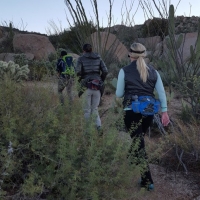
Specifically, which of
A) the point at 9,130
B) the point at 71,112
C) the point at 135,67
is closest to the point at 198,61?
the point at 135,67

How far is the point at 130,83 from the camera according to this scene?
5.05 meters

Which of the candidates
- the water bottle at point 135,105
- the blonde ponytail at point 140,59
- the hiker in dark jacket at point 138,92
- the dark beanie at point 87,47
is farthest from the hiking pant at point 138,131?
the dark beanie at point 87,47

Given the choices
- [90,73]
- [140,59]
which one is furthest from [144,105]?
[90,73]

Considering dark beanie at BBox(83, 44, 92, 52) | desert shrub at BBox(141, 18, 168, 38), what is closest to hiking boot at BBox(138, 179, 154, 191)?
dark beanie at BBox(83, 44, 92, 52)

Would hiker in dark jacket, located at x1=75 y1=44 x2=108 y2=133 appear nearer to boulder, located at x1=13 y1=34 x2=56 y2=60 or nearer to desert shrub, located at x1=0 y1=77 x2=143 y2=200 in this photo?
desert shrub, located at x1=0 y1=77 x2=143 y2=200

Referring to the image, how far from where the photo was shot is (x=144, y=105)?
194 inches

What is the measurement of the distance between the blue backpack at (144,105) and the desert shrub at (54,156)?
0.62 m

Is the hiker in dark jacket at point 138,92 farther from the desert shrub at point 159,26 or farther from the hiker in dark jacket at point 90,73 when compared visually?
the desert shrub at point 159,26

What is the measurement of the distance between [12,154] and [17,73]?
630 centimetres

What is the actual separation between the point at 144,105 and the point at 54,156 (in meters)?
1.36

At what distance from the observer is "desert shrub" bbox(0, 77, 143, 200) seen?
3762mm

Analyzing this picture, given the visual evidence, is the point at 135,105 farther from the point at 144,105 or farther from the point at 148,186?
the point at 148,186

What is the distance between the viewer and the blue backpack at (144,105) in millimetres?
4910

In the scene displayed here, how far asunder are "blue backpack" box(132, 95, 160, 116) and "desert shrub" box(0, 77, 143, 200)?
0.62m
